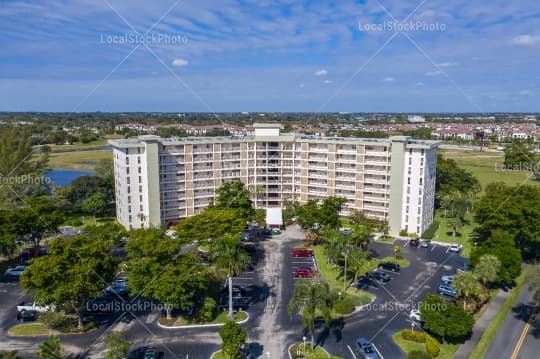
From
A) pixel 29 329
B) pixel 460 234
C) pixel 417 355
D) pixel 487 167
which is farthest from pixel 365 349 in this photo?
pixel 487 167

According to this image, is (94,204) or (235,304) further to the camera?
(94,204)

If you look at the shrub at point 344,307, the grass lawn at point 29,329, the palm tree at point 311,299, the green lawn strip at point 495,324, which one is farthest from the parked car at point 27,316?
the green lawn strip at point 495,324

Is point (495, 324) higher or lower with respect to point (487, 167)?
lower

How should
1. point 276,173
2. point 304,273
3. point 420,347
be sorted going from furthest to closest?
1. point 276,173
2. point 304,273
3. point 420,347

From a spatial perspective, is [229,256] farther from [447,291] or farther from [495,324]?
[495,324]

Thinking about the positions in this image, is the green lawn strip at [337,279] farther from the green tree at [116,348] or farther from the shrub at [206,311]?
the green tree at [116,348]

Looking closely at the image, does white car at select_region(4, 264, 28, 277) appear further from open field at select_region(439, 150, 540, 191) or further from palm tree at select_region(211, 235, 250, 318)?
open field at select_region(439, 150, 540, 191)

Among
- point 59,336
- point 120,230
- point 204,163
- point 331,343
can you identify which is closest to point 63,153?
point 204,163
